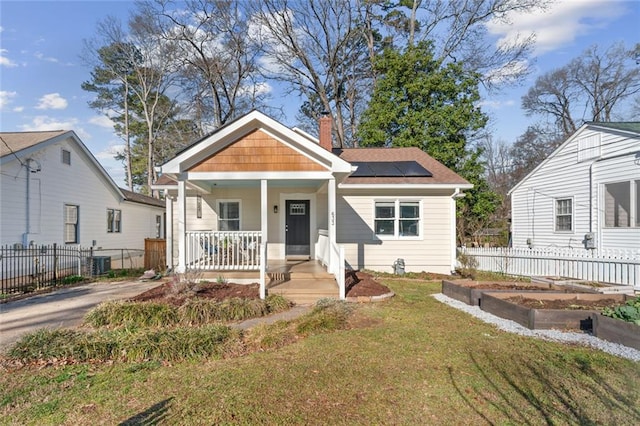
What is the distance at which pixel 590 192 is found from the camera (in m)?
12.6

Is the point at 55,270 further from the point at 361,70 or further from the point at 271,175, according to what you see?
the point at 361,70

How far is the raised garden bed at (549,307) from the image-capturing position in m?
5.56

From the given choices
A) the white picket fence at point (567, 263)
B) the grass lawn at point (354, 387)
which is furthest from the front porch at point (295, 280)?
the white picket fence at point (567, 263)

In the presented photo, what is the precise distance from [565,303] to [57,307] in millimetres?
10498

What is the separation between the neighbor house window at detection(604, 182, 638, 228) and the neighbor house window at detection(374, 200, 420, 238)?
693 cm

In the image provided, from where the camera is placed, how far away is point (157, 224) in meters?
21.9

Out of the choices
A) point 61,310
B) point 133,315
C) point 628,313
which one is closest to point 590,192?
point 628,313

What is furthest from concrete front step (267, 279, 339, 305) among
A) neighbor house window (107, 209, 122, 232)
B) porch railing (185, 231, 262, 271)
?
neighbor house window (107, 209, 122, 232)

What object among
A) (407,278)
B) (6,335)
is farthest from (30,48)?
(407,278)

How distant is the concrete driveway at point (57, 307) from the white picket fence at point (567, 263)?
38.5ft

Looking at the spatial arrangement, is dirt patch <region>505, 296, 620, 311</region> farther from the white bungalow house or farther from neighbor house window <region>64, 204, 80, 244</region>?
neighbor house window <region>64, 204, 80, 244</region>

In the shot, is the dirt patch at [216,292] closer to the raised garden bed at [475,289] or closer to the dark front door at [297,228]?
the raised garden bed at [475,289]

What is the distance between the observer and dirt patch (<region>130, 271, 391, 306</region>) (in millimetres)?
6889

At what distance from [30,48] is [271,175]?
34.6 feet
